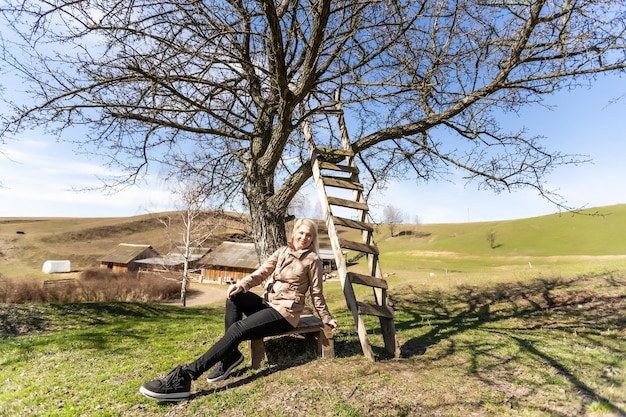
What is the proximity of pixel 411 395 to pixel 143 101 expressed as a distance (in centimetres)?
598

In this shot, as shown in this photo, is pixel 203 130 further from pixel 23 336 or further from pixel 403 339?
pixel 23 336

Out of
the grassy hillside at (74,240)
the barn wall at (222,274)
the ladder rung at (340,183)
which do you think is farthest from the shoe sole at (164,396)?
the grassy hillside at (74,240)

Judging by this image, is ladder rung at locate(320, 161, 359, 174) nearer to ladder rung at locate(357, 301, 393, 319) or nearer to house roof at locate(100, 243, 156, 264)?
ladder rung at locate(357, 301, 393, 319)

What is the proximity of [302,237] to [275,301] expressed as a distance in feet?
2.68

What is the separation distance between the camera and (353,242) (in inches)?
181

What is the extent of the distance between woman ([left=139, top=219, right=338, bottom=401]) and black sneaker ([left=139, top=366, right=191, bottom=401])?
0.27 feet

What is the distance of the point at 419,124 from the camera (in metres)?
6.05

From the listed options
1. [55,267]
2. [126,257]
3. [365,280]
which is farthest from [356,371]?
[55,267]

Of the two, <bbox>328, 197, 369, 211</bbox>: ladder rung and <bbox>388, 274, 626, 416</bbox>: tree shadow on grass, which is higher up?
<bbox>328, 197, 369, 211</bbox>: ladder rung

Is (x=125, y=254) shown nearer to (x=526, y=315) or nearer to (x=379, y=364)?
(x=526, y=315)

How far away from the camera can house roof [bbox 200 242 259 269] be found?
37.5 meters

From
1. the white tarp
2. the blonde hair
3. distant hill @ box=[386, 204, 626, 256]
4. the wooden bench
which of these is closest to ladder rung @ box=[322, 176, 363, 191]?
the blonde hair

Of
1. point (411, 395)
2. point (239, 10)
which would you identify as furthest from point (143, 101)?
point (411, 395)

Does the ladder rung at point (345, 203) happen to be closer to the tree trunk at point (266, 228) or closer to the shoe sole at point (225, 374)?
the tree trunk at point (266, 228)
